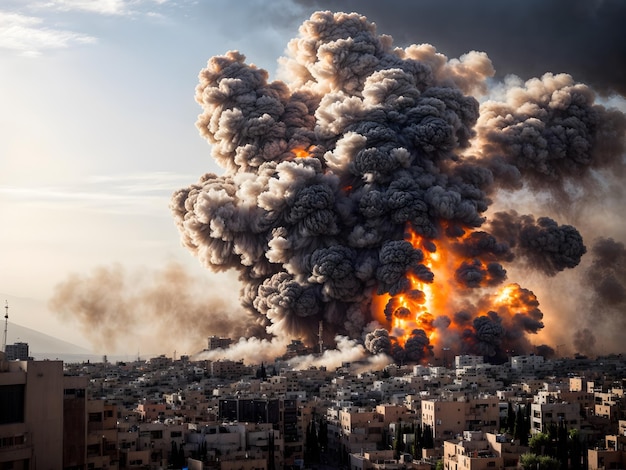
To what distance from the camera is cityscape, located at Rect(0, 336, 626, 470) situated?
176ft

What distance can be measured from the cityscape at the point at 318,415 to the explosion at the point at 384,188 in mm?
4355

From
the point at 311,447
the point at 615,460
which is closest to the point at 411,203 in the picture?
the point at 311,447

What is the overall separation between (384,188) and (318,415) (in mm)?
29882

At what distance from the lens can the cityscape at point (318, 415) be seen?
176 ft

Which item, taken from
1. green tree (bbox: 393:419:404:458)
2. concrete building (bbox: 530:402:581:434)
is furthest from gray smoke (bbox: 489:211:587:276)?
green tree (bbox: 393:419:404:458)

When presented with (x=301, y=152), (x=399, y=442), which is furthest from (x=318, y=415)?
(x=301, y=152)

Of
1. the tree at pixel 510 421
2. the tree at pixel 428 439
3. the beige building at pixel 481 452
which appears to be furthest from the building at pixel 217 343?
the beige building at pixel 481 452

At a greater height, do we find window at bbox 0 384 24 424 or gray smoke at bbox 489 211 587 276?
gray smoke at bbox 489 211 587 276

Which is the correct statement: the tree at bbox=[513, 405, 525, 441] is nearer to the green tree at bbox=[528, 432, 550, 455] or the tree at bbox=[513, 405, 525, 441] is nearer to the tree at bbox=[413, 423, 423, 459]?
the green tree at bbox=[528, 432, 550, 455]

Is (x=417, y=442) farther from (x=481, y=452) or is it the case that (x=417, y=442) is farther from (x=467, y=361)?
(x=467, y=361)

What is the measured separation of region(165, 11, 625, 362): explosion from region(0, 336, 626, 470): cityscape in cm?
435

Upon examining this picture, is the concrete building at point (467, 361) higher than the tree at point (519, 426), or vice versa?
the concrete building at point (467, 361)

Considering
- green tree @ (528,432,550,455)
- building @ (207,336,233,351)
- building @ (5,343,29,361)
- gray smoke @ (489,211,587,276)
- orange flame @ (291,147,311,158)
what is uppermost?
orange flame @ (291,147,311,158)

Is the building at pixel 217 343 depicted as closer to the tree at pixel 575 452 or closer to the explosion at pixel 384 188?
the explosion at pixel 384 188
